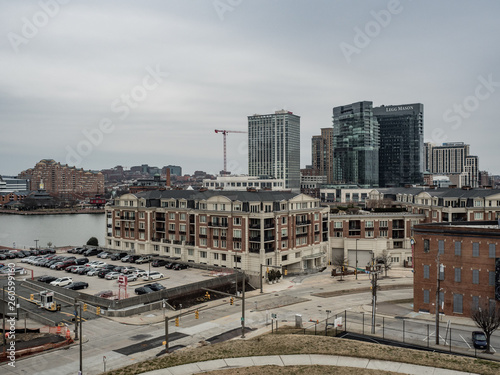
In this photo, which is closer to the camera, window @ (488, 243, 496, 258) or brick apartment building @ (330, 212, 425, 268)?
window @ (488, 243, 496, 258)

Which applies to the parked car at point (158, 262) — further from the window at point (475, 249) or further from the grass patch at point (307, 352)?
the window at point (475, 249)

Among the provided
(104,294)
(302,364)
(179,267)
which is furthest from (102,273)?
(302,364)

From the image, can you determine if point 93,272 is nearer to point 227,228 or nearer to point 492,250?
point 227,228

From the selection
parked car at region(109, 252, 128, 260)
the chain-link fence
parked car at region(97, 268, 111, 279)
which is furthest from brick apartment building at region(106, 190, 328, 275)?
the chain-link fence

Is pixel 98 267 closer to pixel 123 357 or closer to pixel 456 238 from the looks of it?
pixel 123 357

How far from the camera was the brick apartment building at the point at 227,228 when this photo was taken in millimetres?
72312

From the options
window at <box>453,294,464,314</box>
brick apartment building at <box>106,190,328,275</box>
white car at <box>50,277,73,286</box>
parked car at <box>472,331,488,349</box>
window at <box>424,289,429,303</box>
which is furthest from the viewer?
brick apartment building at <box>106,190,328,275</box>

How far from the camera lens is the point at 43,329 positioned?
44188 mm

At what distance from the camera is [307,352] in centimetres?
3509

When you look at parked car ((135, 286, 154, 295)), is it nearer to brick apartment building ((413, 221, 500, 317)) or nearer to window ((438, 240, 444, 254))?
brick apartment building ((413, 221, 500, 317))

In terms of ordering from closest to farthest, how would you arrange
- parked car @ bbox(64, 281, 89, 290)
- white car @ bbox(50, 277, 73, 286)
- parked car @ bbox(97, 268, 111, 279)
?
parked car @ bbox(64, 281, 89, 290), white car @ bbox(50, 277, 73, 286), parked car @ bbox(97, 268, 111, 279)

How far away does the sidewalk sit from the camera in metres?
31.5

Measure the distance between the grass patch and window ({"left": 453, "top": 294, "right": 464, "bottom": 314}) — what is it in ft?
53.0

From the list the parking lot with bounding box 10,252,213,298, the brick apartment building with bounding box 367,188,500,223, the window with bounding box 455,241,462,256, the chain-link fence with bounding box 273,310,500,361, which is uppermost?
the brick apartment building with bounding box 367,188,500,223
